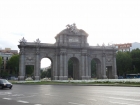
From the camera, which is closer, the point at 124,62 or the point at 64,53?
the point at 64,53

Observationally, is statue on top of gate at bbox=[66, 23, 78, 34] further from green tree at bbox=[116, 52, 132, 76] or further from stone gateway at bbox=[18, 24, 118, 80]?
green tree at bbox=[116, 52, 132, 76]

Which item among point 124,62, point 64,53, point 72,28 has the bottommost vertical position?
point 124,62

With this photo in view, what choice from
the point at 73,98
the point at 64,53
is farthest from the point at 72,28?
the point at 73,98

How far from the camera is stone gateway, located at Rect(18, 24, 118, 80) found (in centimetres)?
5425

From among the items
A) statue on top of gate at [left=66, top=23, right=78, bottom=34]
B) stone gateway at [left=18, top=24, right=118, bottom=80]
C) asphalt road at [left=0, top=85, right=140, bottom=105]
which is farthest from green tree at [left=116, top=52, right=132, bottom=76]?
asphalt road at [left=0, top=85, right=140, bottom=105]

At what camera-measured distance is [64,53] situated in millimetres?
55219

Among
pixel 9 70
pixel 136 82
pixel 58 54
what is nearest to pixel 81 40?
pixel 58 54

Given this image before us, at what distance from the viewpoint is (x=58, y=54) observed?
183 ft

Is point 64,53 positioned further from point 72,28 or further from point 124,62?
point 124,62

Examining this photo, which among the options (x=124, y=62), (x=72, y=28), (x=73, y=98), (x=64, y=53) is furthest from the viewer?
(x=124, y=62)

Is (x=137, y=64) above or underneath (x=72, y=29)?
underneath

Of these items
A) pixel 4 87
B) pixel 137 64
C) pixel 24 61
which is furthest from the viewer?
pixel 137 64

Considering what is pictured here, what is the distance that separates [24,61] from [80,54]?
15.9 meters

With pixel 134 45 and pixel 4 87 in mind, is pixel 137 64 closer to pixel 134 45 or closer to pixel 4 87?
pixel 4 87
